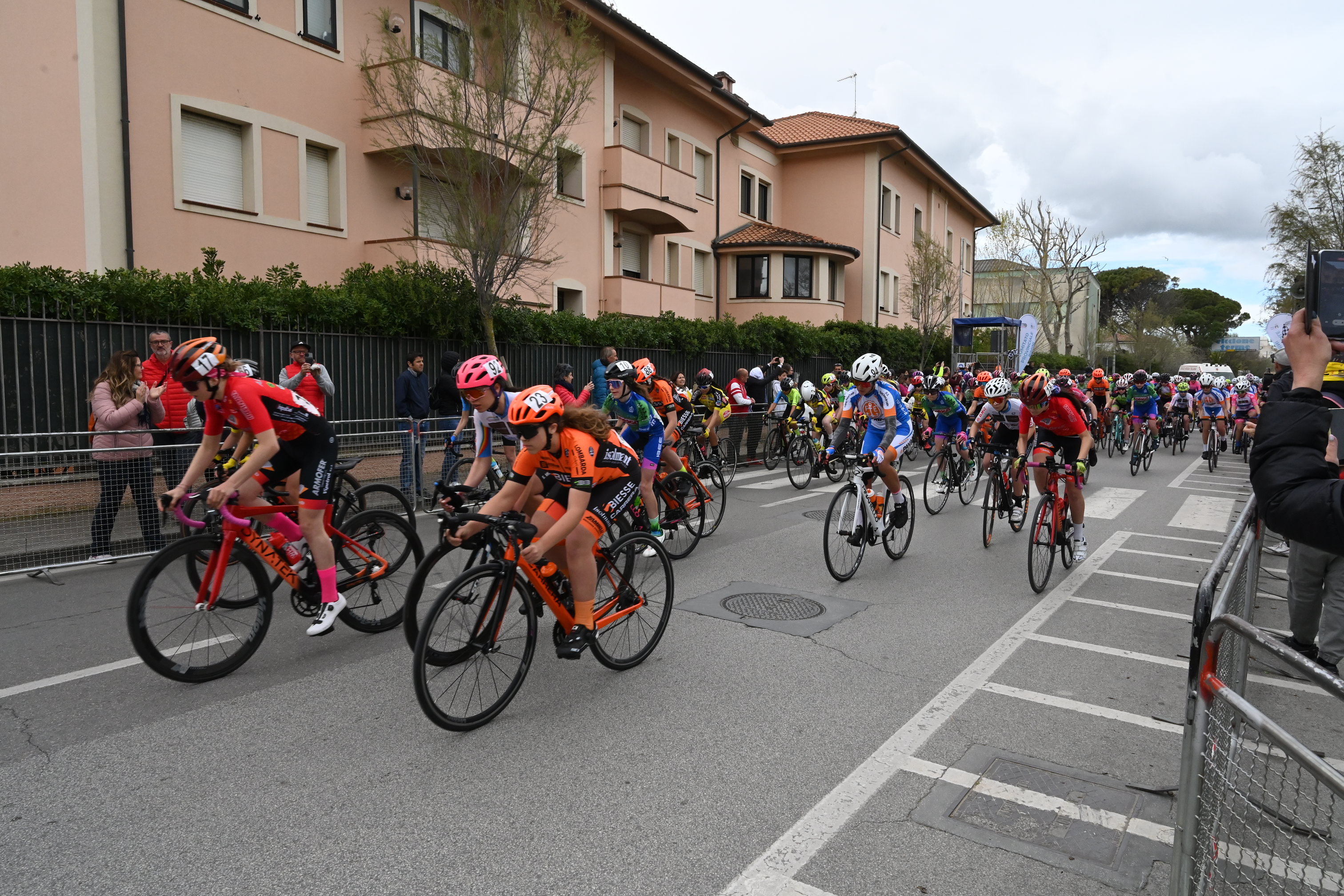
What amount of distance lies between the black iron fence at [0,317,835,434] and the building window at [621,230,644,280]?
268 inches

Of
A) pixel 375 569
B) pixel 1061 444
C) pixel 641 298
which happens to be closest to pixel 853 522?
pixel 1061 444

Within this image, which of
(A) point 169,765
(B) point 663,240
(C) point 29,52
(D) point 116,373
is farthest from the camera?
(B) point 663,240

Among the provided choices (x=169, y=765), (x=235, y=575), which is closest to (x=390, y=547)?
(x=235, y=575)

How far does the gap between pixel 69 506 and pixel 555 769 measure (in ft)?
20.5

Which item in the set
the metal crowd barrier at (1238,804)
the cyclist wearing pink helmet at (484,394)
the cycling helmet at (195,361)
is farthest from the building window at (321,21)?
the metal crowd barrier at (1238,804)

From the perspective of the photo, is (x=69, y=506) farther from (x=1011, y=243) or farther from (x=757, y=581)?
(x=1011, y=243)

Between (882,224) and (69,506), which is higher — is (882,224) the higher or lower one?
the higher one

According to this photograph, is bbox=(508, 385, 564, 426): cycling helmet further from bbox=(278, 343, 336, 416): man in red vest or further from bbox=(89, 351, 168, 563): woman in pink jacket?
bbox=(278, 343, 336, 416): man in red vest

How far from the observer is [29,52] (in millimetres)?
11867

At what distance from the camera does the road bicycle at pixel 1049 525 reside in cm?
734

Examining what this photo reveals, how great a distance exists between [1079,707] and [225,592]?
Result: 16.0 feet

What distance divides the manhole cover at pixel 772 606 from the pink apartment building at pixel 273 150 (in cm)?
1099

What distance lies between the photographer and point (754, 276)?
1220 inches

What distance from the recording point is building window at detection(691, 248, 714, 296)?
29828mm
